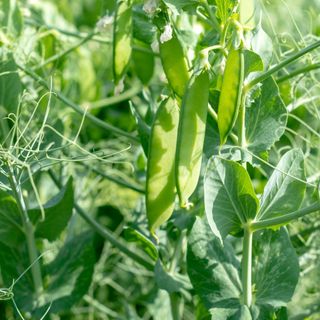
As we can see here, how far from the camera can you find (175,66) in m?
1.02

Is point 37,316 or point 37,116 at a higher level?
point 37,116

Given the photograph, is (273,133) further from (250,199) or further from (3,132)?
(3,132)

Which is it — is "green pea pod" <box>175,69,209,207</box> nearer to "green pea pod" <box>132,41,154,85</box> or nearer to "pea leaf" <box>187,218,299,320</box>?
"pea leaf" <box>187,218,299,320</box>

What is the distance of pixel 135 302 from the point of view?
1.66 m

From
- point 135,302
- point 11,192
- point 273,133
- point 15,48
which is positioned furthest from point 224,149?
point 135,302


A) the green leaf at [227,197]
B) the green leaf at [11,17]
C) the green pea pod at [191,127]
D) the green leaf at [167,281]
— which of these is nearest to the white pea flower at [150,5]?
the green pea pod at [191,127]

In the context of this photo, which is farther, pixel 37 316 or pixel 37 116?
pixel 37 116

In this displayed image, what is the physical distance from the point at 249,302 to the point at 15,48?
675mm

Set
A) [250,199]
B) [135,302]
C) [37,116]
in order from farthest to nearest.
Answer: [135,302] < [37,116] < [250,199]

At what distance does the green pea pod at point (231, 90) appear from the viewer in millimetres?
929

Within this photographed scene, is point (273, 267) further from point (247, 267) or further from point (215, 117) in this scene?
point (215, 117)

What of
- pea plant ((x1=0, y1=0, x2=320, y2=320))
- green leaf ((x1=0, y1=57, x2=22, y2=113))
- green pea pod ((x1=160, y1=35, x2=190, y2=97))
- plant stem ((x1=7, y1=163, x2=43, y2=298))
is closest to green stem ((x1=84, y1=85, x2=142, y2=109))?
pea plant ((x1=0, y1=0, x2=320, y2=320))

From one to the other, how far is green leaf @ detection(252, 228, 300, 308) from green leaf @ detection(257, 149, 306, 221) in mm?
86

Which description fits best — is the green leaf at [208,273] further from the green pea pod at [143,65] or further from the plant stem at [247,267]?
the green pea pod at [143,65]
